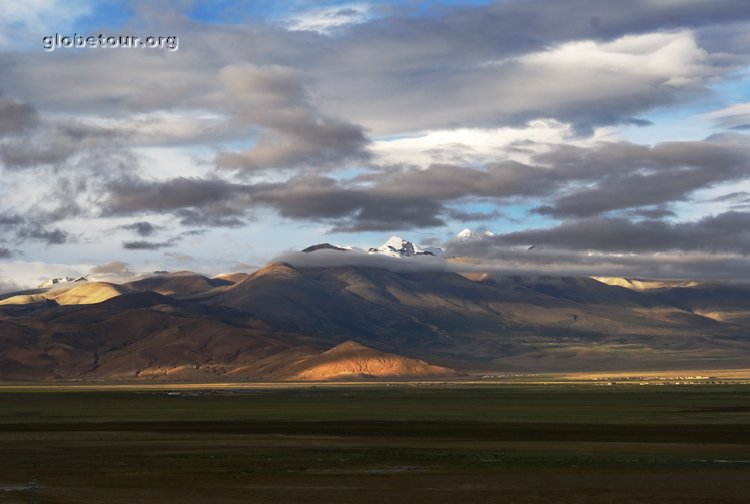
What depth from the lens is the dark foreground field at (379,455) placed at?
44.7 metres

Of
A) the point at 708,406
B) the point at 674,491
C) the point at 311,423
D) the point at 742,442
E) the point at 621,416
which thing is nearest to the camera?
the point at 674,491

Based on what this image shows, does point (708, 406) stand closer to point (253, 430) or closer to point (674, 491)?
point (253, 430)

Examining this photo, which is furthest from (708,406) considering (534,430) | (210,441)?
(210,441)

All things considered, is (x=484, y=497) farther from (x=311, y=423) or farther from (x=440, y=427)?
(x=311, y=423)

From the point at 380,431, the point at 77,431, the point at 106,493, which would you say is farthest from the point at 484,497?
the point at 77,431

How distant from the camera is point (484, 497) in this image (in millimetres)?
43500

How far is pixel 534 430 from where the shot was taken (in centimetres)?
8212

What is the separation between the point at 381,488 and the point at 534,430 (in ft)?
124

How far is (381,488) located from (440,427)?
40.1 m

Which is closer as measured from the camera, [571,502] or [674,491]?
[571,502]

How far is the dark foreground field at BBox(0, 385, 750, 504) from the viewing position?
44.7 m

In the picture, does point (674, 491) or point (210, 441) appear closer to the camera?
point (674, 491)

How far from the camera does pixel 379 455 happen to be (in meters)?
61.2

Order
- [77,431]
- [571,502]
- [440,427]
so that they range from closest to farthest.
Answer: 1. [571,502]
2. [77,431]
3. [440,427]
